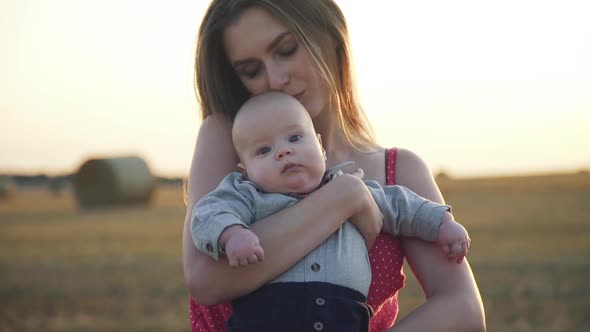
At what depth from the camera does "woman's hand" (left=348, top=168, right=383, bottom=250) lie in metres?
2.28

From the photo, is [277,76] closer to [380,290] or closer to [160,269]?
[380,290]

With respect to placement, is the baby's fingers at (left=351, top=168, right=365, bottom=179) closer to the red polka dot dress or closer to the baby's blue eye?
the red polka dot dress

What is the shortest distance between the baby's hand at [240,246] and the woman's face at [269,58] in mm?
490

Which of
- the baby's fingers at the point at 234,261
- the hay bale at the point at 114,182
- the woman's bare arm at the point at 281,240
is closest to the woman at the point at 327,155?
the woman's bare arm at the point at 281,240

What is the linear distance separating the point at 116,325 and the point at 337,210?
3.70 metres

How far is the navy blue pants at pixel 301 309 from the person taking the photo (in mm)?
2117

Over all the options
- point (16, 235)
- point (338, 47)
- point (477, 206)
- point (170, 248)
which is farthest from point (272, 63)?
point (477, 206)

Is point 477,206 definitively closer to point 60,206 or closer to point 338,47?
point 60,206

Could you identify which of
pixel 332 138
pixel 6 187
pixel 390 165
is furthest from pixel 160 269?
pixel 6 187

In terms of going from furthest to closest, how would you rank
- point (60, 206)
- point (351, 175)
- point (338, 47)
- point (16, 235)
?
point (60, 206) < point (16, 235) < point (338, 47) < point (351, 175)

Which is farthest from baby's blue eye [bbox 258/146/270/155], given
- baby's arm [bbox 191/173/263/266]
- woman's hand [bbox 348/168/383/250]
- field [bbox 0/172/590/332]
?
field [bbox 0/172/590/332]

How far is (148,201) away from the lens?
1780 centimetres

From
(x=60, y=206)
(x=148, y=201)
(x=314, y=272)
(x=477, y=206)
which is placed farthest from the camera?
(x=60, y=206)

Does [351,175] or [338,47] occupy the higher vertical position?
[338,47]
